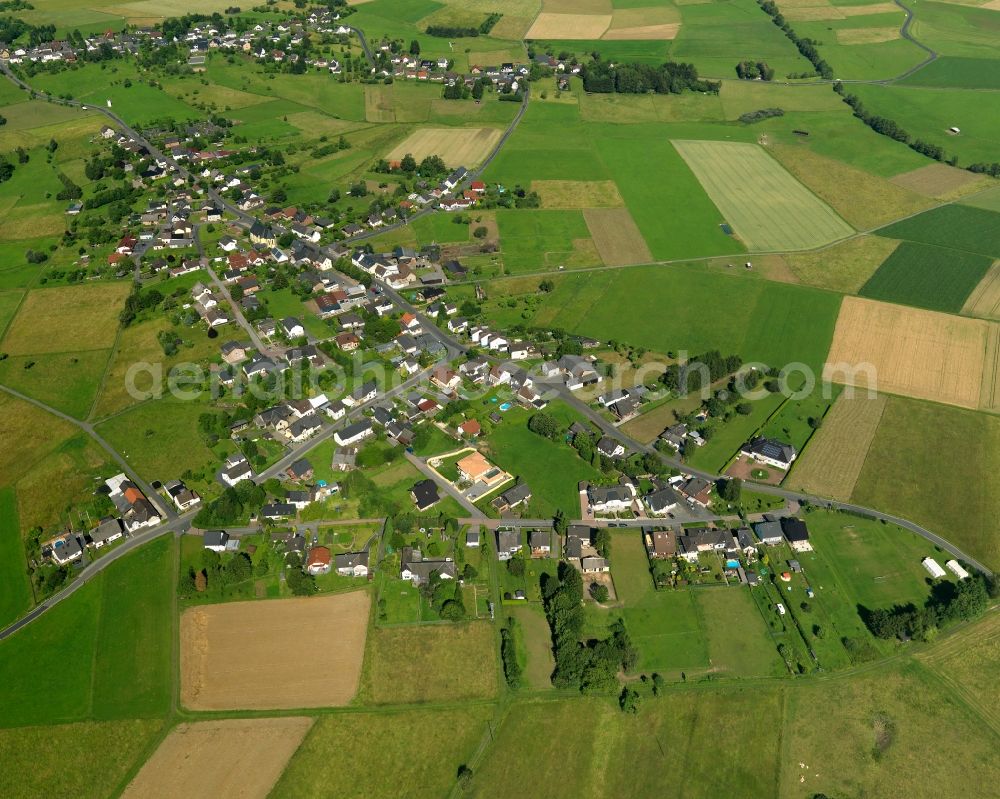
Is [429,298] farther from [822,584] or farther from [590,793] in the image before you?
[590,793]

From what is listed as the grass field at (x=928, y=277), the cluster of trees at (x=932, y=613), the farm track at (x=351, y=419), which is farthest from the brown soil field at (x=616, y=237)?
the cluster of trees at (x=932, y=613)

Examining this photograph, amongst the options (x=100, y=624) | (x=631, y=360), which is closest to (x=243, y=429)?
(x=100, y=624)

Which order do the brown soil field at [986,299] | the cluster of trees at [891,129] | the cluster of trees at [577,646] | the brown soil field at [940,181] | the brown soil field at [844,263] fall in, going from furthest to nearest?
the cluster of trees at [891,129] < the brown soil field at [940,181] < the brown soil field at [844,263] < the brown soil field at [986,299] < the cluster of trees at [577,646]

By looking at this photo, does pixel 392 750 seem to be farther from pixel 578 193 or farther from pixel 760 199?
pixel 760 199

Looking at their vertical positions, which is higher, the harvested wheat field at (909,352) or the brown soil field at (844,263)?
the brown soil field at (844,263)

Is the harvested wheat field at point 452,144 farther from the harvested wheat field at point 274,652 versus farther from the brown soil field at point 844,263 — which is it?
the harvested wheat field at point 274,652

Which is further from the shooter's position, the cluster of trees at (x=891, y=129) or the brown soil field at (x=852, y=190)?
the cluster of trees at (x=891, y=129)
